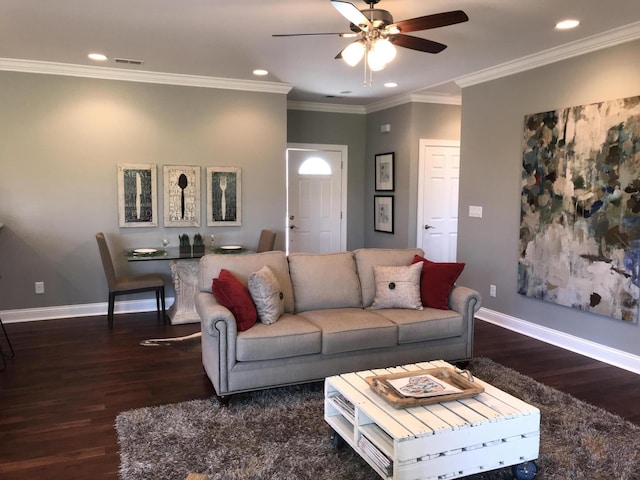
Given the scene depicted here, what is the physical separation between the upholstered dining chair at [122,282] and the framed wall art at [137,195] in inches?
17.0

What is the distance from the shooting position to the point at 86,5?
3402 millimetres

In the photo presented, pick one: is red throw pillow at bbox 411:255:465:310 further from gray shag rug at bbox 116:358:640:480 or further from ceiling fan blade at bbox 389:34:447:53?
ceiling fan blade at bbox 389:34:447:53

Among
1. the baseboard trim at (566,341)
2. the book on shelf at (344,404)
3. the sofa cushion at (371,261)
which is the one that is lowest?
the baseboard trim at (566,341)

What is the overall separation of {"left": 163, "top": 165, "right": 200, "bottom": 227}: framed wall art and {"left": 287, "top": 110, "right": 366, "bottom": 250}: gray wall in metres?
2.01

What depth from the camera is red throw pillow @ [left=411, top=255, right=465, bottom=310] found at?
3916 millimetres

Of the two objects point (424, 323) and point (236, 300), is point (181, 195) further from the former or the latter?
point (424, 323)

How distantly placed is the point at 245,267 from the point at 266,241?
74.6 inches

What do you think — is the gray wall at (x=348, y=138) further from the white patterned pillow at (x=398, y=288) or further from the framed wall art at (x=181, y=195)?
the white patterned pillow at (x=398, y=288)

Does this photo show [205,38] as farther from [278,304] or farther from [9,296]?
[9,296]

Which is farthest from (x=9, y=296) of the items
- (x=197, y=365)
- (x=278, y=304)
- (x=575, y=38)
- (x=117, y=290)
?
(x=575, y=38)

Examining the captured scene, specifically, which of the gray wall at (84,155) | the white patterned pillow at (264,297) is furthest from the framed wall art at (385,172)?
the white patterned pillow at (264,297)

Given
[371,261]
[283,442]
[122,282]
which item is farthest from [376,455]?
[122,282]

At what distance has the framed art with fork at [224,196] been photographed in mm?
5797

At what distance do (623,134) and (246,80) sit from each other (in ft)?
12.4
